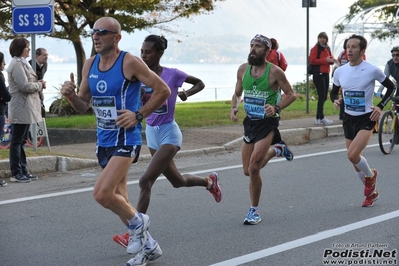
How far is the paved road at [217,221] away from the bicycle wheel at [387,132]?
6.05ft

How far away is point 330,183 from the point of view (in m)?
10.3

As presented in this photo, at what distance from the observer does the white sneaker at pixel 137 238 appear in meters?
6.20

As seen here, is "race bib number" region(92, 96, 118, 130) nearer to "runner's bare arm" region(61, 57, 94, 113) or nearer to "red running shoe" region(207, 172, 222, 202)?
"runner's bare arm" region(61, 57, 94, 113)

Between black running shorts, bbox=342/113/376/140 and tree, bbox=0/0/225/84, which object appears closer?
black running shorts, bbox=342/113/376/140

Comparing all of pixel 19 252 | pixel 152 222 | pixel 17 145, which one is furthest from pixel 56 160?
pixel 19 252

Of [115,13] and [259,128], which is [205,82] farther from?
[259,128]

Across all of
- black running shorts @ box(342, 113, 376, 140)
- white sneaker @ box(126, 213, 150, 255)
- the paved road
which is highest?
black running shorts @ box(342, 113, 376, 140)

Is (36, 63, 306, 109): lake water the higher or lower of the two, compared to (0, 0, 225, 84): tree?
lower

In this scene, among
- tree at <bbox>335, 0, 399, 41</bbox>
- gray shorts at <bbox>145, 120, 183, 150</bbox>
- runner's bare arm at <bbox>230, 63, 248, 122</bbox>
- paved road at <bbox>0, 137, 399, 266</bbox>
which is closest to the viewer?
paved road at <bbox>0, 137, 399, 266</bbox>

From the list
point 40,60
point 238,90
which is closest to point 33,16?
point 40,60

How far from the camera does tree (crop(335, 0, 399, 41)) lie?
3903cm

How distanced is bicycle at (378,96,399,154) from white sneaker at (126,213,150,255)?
762 centimetres

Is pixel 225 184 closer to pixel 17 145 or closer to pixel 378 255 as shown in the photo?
pixel 17 145

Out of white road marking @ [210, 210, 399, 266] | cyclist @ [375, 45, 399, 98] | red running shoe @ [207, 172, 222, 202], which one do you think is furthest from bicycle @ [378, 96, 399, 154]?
red running shoe @ [207, 172, 222, 202]
